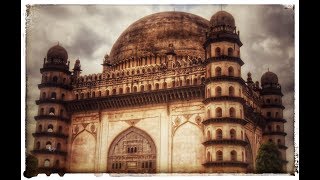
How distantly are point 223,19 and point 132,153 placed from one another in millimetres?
5011

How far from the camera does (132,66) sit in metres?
18.6

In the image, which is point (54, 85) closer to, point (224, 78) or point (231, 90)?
point (224, 78)

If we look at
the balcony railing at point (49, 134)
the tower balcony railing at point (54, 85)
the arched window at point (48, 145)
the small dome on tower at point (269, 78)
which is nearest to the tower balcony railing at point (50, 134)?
the balcony railing at point (49, 134)

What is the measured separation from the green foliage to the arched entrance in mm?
2280

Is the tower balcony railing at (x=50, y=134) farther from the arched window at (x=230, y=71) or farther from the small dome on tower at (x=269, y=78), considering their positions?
the small dome on tower at (x=269, y=78)

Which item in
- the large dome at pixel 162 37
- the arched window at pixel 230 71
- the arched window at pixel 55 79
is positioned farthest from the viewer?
the large dome at pixel 162 37

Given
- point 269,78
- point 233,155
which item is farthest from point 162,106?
point 269,78

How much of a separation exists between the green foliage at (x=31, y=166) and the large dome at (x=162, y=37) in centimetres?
515

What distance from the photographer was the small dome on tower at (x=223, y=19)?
15.6 m

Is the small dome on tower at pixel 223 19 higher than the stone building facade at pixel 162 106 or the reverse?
higher

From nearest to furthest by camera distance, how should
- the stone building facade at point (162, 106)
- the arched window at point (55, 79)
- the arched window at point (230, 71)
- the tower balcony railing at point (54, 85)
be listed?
the stone building facade at point (162, 106) < the arched window at point (230, 71) < the tower balcony railing at point (54, 85) < the arched window at point (55, 79)

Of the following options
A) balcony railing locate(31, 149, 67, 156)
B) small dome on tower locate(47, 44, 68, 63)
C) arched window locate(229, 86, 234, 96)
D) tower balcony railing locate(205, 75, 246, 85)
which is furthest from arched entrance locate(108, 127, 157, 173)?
small dome on tower locate(47, 44, 68, 63)

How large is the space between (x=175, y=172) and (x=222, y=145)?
161 cm
